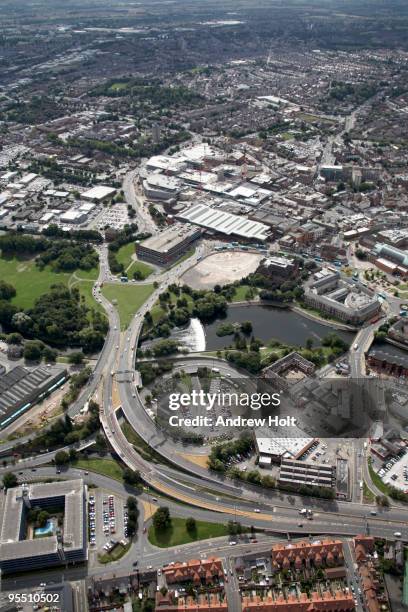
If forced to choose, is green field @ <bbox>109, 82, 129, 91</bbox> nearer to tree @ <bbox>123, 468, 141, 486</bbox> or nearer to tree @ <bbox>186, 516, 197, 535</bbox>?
tree @ <bbox>123, 468, 141, 486</bbox>

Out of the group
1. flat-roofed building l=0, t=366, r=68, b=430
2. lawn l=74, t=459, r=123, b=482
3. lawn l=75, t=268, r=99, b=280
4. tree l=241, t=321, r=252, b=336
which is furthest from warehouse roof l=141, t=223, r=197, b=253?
lawn l=74, t=459, r=123, b=482

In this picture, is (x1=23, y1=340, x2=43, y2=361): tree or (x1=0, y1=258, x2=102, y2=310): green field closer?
(x1=23, y1=340, x2=43, y2=361): tree

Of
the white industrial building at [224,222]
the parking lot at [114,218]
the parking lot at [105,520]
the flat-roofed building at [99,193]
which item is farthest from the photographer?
the flat-roofed building at [99,193]

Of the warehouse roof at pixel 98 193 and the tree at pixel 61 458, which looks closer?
the tree at pixel 61 458

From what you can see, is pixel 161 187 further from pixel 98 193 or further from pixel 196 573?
pixel 196 573

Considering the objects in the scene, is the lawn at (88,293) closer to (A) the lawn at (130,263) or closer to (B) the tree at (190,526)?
(A) the lawn at (130,263)

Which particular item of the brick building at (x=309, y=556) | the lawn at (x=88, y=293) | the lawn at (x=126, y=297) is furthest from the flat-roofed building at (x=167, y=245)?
the brick building at (x=309, y=556)
